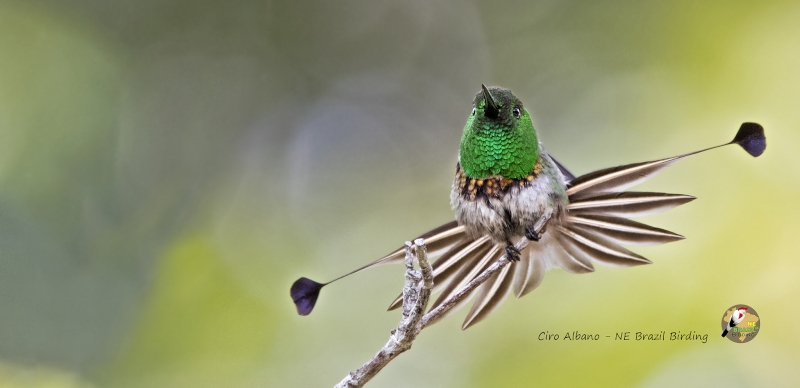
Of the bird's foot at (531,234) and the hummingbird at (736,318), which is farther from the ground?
the bird's foot at (531,234)

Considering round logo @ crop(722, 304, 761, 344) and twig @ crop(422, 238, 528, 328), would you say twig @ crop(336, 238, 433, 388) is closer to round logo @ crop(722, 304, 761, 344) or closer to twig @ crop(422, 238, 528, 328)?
twig @ crop(422, 238, 528, 328)

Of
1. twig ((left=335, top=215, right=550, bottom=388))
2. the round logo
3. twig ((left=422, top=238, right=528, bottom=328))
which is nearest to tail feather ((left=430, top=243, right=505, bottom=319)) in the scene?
twig ((left=422, top=238, right=528, bottom=328))

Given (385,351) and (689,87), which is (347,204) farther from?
(689,87)

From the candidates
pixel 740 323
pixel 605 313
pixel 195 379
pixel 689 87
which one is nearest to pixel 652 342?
pixel 605 313

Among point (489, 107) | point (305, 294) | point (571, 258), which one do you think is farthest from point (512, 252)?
point (305, 294)

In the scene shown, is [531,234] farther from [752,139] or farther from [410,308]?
[752,139]

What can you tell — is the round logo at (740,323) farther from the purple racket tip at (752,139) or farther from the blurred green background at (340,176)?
the purple racket tip at (752,139)

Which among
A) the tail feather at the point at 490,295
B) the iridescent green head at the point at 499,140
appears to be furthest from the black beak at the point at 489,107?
the tail feather at the point at 490,295
